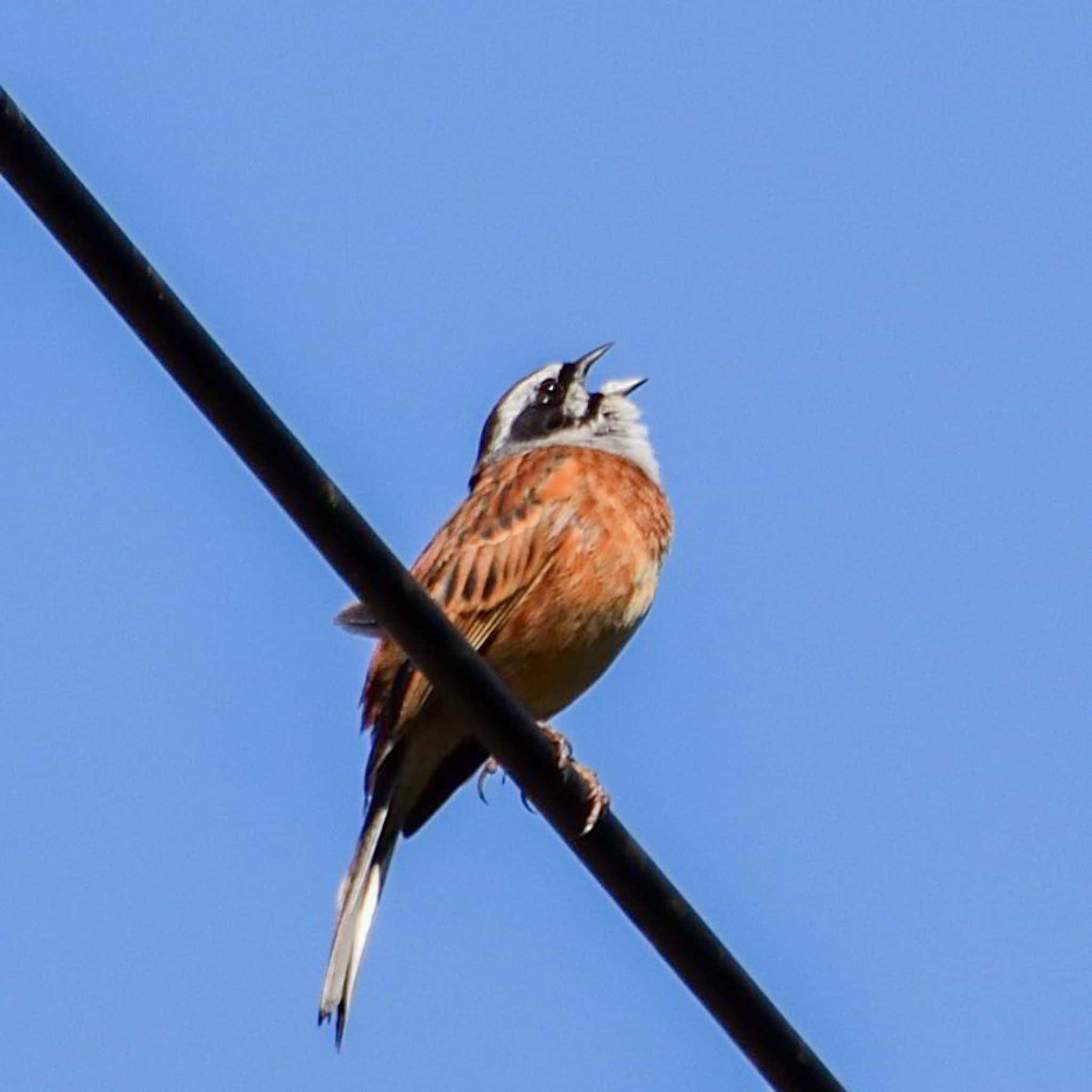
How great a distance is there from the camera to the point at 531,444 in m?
10.1

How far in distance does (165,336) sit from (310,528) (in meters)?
0.51

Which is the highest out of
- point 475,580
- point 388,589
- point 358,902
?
point 475,580

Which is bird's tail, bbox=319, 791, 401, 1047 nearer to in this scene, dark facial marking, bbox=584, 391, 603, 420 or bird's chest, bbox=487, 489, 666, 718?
bird's chest, bbox=487, 489, 666, 718

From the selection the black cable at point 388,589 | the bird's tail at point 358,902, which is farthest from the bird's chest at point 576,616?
the black cable at point 388,589

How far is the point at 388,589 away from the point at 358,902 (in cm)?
358

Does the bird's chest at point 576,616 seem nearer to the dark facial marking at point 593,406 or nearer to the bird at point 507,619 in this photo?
the bird at point 507,619

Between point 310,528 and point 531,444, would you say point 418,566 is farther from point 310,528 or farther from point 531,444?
point 310,528

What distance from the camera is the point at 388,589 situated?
182 inches

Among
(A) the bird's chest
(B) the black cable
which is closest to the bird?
(A) the bird's chest

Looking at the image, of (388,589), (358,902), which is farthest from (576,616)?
(388,589)

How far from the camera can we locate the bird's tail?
7.55 metres

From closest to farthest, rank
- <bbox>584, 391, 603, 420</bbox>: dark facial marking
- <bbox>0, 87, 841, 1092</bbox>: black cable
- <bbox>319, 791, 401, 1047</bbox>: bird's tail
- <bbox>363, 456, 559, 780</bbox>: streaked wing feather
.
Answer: <bbox>0, 87, 841, 1092</bbox>: black cable
<bbox>319, 791, 401, 1047</bbox>: bird's tail
<bbox>363, 456, 559, 780</bbox>: streaked wing feather
<bbox>584, 391, 603, 420</bbox>: dark facial marking

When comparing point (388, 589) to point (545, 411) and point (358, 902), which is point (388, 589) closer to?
point (358, 902)

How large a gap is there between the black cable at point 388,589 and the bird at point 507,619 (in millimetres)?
2579
